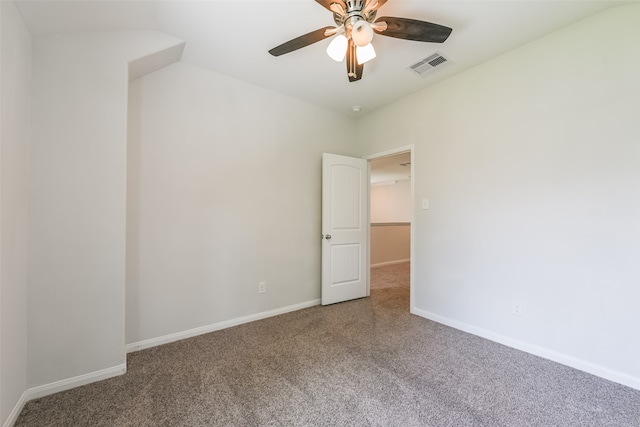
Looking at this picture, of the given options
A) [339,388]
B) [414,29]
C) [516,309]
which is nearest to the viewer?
[414,29]

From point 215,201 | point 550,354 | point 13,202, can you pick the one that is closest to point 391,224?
point 550,354

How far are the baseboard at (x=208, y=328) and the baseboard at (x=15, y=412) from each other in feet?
2.05

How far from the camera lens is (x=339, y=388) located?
5.79 feet

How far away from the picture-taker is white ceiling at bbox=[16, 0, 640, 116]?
5.79 feet

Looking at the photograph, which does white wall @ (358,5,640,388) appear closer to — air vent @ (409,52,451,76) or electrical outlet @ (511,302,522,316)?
electrical outlet @ (511,302,522,316)

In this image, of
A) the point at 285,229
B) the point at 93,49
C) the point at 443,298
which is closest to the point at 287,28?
the point at 93,49

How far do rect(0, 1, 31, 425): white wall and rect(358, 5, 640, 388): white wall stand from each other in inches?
129

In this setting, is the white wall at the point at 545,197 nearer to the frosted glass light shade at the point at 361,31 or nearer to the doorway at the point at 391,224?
the doorway at the point at 391,224

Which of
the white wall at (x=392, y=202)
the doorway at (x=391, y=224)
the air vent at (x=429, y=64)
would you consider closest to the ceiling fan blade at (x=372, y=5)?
the air vent at (x=429, y=64)

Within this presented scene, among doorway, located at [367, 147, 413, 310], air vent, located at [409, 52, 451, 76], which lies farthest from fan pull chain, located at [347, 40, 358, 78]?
doorway, located at [367, 147, 413, 310]

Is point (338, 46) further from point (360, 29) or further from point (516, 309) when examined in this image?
point (516, 309)

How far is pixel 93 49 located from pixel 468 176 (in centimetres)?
328

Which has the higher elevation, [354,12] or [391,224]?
[354,12]

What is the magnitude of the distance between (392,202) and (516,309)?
6.59m
